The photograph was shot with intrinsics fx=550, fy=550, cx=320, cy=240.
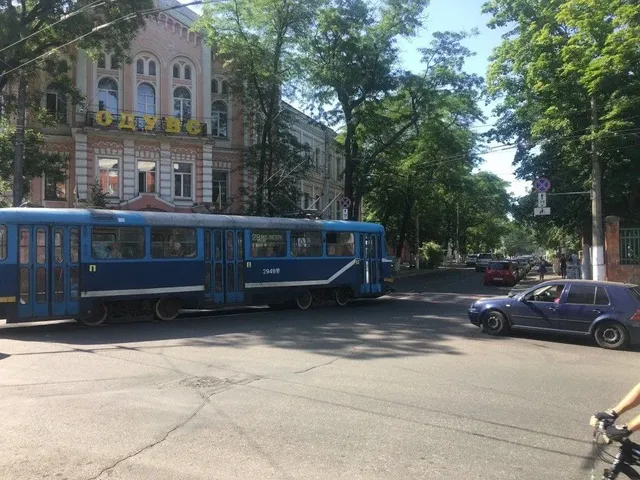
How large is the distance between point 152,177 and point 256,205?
6632 mm

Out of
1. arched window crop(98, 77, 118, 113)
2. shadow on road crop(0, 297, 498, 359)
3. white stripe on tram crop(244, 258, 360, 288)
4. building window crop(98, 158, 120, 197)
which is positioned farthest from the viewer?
arched window crop(98, 77, 118, 113)

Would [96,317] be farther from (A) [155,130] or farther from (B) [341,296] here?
(A) [155,130]

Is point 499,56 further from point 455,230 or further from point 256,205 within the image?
point 455,230

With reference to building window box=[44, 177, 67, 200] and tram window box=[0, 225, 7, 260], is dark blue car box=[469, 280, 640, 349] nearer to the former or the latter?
tram window box=[0, 225, 7, 260]

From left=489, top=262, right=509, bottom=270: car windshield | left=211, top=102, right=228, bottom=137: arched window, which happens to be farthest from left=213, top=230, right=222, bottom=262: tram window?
left=489, top=262, right=509, bottom=270: car windshield

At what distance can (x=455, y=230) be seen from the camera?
79.2 m

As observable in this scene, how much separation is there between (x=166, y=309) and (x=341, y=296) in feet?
22.8

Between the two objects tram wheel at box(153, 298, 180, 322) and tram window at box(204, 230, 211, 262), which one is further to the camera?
tram window at box(204, 230, 211, 262)

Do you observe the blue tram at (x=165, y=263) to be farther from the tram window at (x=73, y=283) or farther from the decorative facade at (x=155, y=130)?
the decorative facade at (x=155, y=130)

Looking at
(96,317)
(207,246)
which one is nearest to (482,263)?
(207,246)

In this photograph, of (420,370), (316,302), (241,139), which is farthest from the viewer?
(241,139)

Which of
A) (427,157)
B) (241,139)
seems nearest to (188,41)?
(241,139)

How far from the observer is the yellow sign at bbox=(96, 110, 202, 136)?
30.1 meters

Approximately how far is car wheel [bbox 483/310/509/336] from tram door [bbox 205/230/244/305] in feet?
24.4
